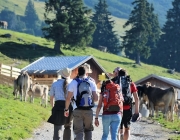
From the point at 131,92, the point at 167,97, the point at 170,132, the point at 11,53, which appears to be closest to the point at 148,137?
the point at 170,132

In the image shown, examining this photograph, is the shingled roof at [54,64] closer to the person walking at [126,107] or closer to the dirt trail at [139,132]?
the dirt trail at [139,132]

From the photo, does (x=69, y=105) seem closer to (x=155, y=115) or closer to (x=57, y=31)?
(x=155, y=115)

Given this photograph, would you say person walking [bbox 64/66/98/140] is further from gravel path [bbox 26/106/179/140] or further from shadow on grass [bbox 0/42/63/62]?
shadow on grass [bbox 0/42/63/62]

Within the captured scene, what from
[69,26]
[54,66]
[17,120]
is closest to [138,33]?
[69,26]

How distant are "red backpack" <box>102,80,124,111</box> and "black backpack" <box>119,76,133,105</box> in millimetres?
837

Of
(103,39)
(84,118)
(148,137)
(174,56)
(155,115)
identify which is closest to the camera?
(84,118)

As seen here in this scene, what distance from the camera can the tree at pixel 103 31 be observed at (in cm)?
12181

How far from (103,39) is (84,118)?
358ft

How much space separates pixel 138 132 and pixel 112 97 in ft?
31.4

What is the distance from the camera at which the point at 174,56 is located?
367ft

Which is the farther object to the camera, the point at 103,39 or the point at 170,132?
the point at 103,39

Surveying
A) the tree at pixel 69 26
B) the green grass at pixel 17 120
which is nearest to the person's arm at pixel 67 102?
the green grass at pixel 17 120

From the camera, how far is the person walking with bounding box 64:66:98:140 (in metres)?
12.8

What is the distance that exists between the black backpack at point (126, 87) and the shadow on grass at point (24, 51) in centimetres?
5884
